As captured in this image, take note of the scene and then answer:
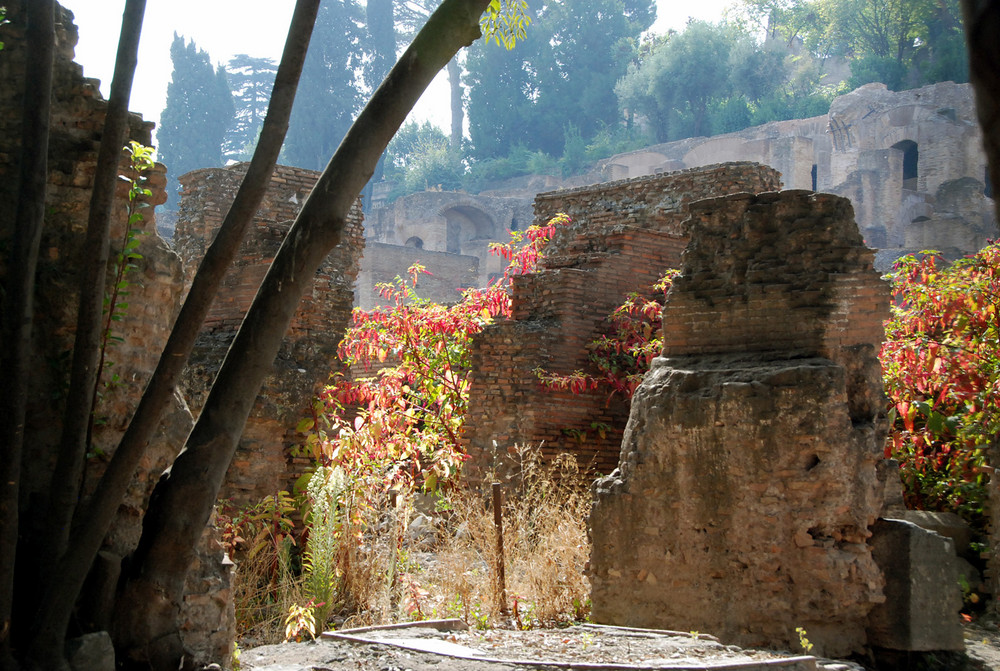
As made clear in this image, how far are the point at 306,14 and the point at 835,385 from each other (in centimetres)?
313

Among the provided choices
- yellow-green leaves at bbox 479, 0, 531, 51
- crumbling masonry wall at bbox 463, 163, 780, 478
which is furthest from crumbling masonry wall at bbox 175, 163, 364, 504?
yellow-green leaves at bbox 479, 0, 531, 51

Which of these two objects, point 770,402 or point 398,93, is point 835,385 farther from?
point 398,93

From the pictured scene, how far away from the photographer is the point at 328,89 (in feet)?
153

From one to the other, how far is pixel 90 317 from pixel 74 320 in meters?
0.39

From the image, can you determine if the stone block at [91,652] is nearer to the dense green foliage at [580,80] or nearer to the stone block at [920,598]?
the stone block at [920,598]

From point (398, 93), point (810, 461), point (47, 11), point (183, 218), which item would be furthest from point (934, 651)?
point (183, 218)

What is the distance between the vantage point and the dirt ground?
3.99 metres

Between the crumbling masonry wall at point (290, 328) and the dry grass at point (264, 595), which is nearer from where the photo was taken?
the dry grass at point (264, 595)

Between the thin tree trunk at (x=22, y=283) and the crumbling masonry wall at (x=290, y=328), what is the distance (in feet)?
14.9

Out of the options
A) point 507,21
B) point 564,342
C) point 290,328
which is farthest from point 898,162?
point 507,21

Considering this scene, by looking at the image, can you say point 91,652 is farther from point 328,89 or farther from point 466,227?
point 328,89

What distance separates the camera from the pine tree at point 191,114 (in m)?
46.8

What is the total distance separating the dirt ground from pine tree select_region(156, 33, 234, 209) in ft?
149

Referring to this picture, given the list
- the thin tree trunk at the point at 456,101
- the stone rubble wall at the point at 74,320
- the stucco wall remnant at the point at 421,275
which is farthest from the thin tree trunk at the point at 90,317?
the thin tree trunk at the point at 456,101
